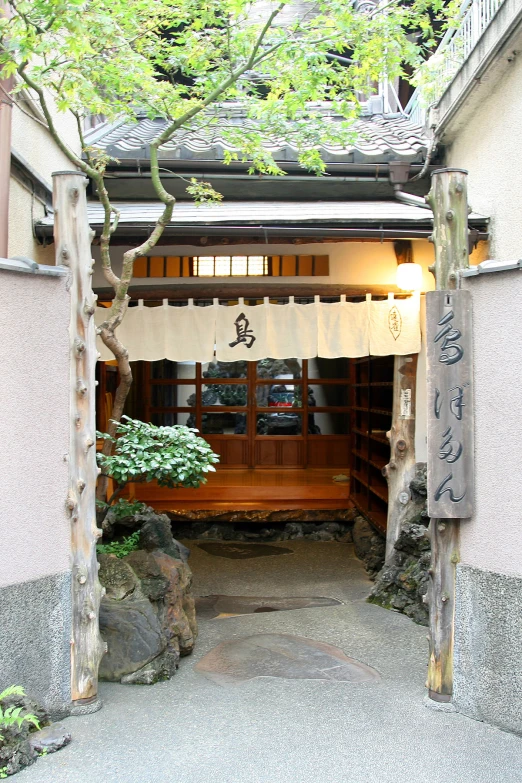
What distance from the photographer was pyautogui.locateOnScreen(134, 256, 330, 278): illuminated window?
29.0 feet

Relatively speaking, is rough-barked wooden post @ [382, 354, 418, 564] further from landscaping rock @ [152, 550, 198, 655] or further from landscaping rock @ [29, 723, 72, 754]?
landscaping rock @ [29, 723, 72, 754]

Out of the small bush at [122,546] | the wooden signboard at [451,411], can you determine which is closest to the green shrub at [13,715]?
the small bush at [122,546]

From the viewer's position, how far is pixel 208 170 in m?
8.62

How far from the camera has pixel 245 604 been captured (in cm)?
780

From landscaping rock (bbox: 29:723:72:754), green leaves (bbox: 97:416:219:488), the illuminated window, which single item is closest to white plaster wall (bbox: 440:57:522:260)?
the illuminated window

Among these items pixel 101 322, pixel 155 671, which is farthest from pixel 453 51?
pixel 155 671

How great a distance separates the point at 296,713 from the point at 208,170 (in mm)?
6795

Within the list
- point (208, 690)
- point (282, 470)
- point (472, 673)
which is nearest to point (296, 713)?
point (208, 690)

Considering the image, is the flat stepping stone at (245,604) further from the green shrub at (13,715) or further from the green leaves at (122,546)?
the green shrub at (13,715)

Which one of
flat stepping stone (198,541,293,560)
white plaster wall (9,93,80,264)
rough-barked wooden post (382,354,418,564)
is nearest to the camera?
white plaster wall (9,93,80,264)

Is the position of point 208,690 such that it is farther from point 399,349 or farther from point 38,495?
point 399,349

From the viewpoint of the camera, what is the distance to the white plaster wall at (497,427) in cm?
432

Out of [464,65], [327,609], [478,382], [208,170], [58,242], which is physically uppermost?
[464,65]

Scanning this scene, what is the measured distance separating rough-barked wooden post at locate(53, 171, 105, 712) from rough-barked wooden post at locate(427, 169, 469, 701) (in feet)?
8.36
